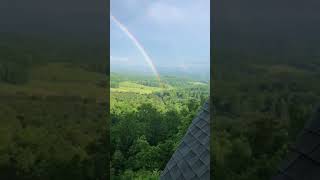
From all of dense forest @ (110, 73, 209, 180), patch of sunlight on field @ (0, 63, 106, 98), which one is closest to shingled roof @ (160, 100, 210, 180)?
patch of sunlight on field @ (0, 63, 106, 98)

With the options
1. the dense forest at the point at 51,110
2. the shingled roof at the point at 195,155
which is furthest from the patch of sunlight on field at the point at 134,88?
the shingled roof at the point at 195,155

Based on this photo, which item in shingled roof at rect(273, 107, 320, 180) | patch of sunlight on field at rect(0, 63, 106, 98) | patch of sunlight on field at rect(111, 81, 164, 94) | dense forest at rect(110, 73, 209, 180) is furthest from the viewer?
patch of sunlight on field at rect(111, 81, 164, 94)

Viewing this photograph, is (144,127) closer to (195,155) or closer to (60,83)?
(60,83)

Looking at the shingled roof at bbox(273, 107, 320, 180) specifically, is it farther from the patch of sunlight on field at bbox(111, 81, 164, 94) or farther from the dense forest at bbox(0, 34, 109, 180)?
the patch of sunlight on field at bbox(111, 81, 164, 94)

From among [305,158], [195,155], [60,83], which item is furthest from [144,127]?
[305,158]

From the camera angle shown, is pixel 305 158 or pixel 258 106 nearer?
pixel 305 158

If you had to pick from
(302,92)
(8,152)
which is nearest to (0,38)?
(8,152)
